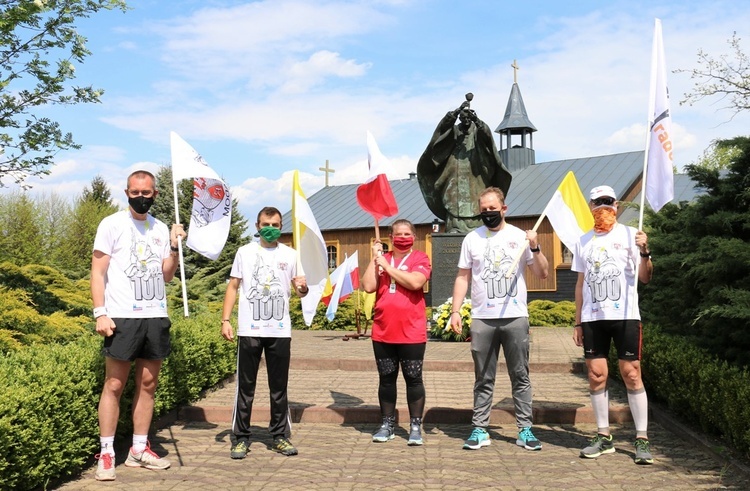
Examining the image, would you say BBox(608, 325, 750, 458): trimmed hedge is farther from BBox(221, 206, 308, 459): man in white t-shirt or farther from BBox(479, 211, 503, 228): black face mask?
BBox(221, 206, 308, 459): man in white t-shirt

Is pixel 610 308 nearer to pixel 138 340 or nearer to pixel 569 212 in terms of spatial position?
pixel 569 212

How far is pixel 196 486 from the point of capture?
4.75 metres

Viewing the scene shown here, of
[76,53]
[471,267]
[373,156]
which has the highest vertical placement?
[76,53]

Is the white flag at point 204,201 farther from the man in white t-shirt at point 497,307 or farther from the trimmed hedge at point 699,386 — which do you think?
the trimmed hedge at point 699,386

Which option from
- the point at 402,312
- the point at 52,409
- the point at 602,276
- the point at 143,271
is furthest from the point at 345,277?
the point at 52,409

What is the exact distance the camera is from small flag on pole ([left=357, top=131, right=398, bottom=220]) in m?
6.51

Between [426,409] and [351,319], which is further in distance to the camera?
[351,319]

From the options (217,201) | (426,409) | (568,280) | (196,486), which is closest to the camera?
(196,486)

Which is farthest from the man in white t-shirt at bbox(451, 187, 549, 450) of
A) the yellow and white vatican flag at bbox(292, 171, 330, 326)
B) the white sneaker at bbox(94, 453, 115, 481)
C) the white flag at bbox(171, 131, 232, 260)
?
the white sneaker at bbox(94, 453, 115, 481)

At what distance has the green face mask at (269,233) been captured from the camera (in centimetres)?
558

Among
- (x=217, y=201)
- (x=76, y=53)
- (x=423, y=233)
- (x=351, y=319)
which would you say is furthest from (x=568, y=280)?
(x=217, y=201)

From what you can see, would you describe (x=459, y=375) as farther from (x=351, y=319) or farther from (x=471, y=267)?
(x=351, y=319)

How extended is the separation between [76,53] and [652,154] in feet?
25.4

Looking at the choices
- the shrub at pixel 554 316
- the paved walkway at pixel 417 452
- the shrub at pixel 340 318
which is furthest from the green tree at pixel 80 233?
the paved walkway at pixel 417 452
